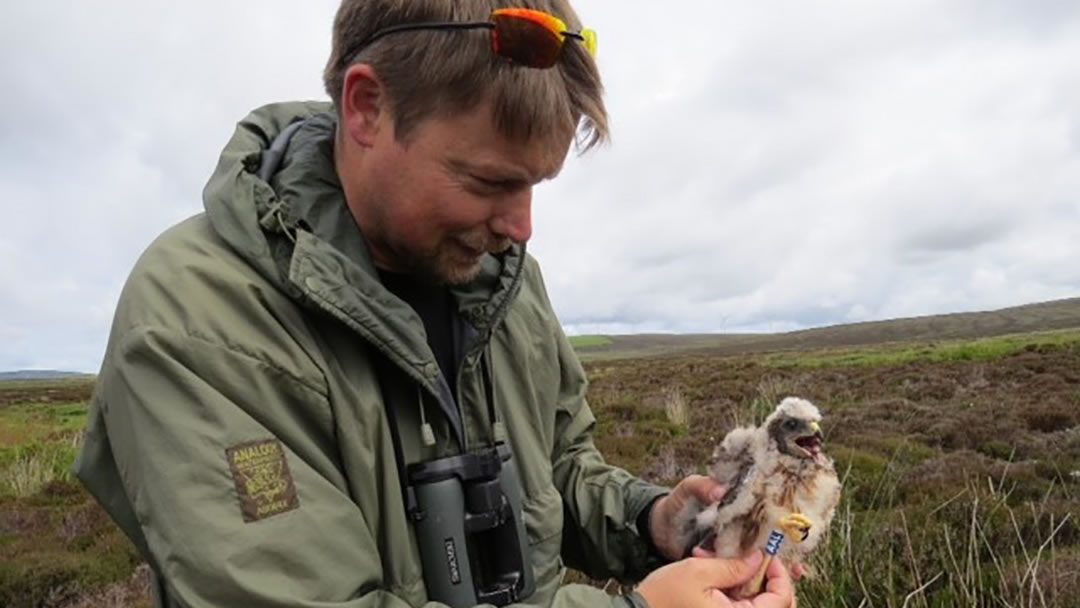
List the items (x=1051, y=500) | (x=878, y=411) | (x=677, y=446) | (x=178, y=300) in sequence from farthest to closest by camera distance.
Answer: (x=878, y=411), (x=677, y=446), (x=1051, y=500), (x=178, y=300)

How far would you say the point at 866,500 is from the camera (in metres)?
9.62

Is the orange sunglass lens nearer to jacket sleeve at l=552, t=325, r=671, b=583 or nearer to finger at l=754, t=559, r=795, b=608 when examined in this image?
jacket sleeve at l=552, t=325, r=671, b=583

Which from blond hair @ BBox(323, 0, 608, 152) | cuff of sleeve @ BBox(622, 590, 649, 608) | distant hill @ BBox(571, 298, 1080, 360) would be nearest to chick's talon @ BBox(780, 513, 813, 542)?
cuff of sleeve @ BBox(622, 590, 649, 608)

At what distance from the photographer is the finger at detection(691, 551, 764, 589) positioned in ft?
7.20

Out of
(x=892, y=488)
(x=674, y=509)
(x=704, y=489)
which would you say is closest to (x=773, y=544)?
(x=704, y=489)

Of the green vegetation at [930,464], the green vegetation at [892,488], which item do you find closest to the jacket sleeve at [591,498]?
the green vegetation at [930,464]

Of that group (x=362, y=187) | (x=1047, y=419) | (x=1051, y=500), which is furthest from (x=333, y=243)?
(x=1047, y=419)

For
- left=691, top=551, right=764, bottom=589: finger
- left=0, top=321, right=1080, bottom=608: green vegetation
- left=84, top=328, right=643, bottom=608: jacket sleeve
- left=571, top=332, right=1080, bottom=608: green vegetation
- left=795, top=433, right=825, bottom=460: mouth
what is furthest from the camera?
left=0, top=321, right=1080, bottom=608: green vegetation

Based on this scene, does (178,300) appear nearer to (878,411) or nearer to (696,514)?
(696,514)

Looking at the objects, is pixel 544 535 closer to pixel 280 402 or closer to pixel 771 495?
pixel 771 495

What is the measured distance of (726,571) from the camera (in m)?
2.28

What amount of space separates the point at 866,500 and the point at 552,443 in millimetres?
7754

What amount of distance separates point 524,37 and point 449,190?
1.61 ft

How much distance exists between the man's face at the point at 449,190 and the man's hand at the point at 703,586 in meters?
1.13
